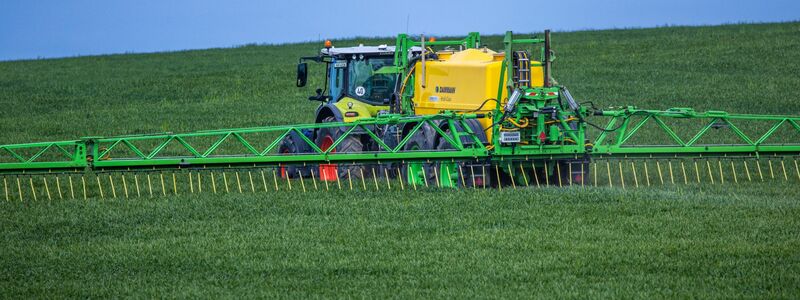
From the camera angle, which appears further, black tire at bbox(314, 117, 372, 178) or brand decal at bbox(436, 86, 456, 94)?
black tire at bbox(314, 117, 372, 178)

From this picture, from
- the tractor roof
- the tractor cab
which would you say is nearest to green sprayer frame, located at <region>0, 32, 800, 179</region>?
the tractor cab

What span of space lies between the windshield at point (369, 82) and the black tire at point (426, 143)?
2.31 meters

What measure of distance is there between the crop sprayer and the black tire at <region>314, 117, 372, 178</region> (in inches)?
A: 1.1

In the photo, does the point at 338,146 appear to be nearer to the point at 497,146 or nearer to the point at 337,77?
the point at 337,77

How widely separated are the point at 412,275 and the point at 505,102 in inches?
257

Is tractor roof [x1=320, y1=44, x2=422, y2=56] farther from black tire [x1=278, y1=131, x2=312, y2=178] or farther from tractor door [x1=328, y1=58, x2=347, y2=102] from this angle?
black tire [x1=278, y1=131, x2=312, y2=178]

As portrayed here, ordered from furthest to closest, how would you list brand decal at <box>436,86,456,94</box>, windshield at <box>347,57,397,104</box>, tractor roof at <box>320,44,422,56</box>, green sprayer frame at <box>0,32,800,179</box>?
windshield at <box>347,57,397,104</box>, tractor roof at <box>320,44,422,56</box>, brand decal at <box>436,86,456,94</box>, green sprayer frame at <box>0,32,800,179</box>

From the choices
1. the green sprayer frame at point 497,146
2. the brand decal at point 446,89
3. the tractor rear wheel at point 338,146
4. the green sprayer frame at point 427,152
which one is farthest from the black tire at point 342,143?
the brand decal at point 446,89

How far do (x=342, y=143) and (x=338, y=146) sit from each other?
0.68ft

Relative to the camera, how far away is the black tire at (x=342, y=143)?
795 inches

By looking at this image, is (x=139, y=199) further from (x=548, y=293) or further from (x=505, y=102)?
(x=548, y=293)

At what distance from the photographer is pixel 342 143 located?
2033 centimetres

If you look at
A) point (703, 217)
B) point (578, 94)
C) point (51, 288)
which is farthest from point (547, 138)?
point (578, 94)

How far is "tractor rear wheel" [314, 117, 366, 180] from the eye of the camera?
20.2m
